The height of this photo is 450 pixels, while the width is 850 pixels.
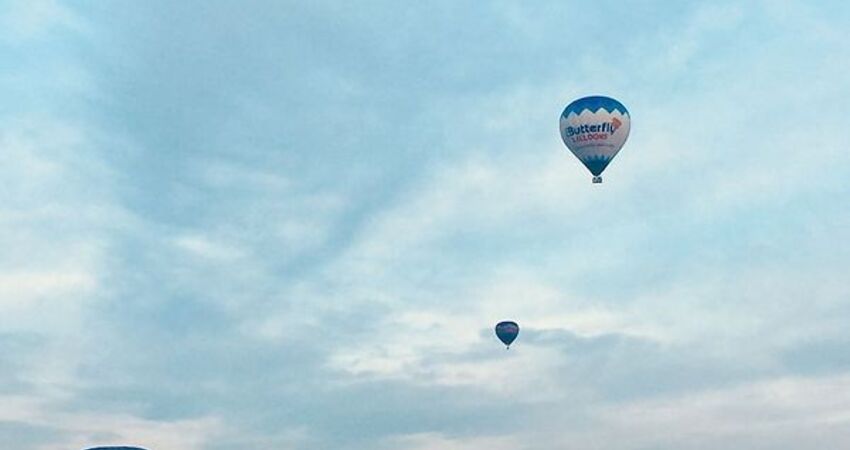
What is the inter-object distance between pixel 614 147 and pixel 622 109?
615 centimetres

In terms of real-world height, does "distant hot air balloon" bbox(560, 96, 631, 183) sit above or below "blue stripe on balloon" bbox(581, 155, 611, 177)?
above

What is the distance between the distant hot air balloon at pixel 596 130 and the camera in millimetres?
188500

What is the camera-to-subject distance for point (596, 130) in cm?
18850

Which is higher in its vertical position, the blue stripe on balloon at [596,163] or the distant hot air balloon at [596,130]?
the distant hot air balloon at [596,130]

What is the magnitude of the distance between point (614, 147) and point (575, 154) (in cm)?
590

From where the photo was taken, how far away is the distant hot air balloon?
7421 inches

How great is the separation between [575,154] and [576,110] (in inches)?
258

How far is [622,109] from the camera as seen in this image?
191375 millimetres

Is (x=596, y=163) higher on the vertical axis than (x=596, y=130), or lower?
lower

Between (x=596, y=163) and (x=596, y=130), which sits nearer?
(x=596, y=130)

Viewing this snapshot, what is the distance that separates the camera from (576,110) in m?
190

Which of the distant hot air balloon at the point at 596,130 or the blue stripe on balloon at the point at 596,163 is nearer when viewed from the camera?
the distant hot air balloon at the point at 596,130

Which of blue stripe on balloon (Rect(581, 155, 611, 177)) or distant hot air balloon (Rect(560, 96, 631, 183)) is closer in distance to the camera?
distant hot air balloon (Rect(560, 96, 631, 183))

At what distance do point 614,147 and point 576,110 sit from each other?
777cm
